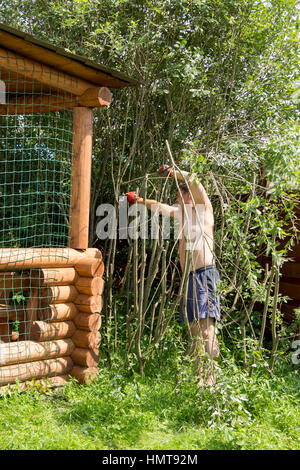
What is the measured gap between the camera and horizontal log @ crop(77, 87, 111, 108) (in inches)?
209

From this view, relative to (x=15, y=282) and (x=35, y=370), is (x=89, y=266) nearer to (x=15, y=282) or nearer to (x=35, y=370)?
(x=15, y=282)

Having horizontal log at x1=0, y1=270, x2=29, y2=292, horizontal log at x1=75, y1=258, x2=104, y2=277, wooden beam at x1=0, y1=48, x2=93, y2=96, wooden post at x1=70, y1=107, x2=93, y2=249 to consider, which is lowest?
horizontal log at x1=0, y1=270, x2=29, y2=292

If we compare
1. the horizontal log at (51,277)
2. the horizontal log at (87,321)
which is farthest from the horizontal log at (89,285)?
the horizontal log at (87,321)

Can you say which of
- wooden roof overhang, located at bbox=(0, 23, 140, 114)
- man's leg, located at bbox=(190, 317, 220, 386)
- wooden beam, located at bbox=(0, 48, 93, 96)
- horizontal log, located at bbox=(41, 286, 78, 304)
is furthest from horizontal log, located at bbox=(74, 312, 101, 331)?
wooden beam, located at bbox=(0, 48, 93, 96)

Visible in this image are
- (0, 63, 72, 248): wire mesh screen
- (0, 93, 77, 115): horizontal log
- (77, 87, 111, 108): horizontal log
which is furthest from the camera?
(0, 63, 72, 248): wire mesh screen

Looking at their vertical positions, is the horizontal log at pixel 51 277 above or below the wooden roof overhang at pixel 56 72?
below

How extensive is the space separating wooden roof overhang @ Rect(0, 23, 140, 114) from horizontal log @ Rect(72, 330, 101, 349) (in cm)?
→ 235

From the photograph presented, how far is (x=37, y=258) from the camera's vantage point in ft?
15.9

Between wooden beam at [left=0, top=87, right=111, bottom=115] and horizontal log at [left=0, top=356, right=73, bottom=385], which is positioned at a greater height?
wooden beam at [left=0, top=87, right=111, bottom=115]

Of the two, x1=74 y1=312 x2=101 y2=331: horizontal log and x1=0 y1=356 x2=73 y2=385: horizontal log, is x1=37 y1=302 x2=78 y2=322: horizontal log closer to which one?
x1=74 y1=312 x2=101 y2=331: horizontal log

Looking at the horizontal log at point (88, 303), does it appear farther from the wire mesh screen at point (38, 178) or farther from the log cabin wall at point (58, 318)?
the wire mesh screen at point (38, 178)

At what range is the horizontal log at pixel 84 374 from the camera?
5.07 meters

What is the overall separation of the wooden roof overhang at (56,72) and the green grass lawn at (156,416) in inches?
112

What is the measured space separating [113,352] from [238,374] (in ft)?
6.90
